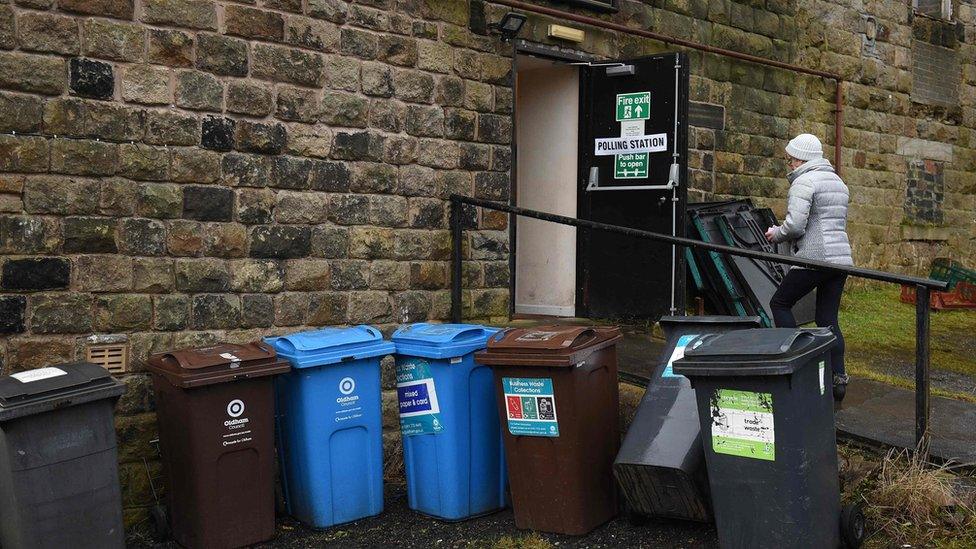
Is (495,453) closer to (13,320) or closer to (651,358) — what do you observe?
(651,358)

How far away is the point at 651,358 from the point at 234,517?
3600 millimetres

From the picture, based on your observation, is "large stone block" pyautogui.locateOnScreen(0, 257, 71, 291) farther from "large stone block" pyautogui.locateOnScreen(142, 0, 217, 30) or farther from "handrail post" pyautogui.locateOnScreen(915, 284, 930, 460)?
"handrail post" pyautogui.locateOnScreen(915, 284, 930, 460)

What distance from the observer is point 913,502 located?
4406 millimetres

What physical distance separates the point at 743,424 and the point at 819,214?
2.45m

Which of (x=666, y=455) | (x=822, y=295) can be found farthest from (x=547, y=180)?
(x=666, y=455)

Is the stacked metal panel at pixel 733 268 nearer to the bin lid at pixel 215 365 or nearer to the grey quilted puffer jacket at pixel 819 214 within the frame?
the grey quilted puffer jacket at pixel 819 214

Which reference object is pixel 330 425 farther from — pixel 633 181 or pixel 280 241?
pixel 633 181

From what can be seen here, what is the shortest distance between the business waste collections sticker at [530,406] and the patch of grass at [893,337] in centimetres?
333

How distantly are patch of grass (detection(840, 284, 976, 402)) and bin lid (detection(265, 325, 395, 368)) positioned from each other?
3952 millimetres

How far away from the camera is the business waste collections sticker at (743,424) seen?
3.98 metres

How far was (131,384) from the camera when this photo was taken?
5.43 metres

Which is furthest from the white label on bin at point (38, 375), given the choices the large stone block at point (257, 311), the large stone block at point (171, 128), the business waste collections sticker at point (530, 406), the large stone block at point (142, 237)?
the business waste collections sticker at point (530, 406)

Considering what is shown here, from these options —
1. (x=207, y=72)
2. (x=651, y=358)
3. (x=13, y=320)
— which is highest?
(x=207, y=72)

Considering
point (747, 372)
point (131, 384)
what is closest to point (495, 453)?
point (747, 372)
